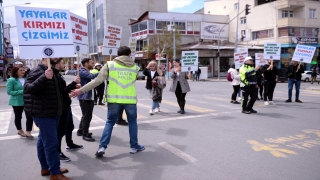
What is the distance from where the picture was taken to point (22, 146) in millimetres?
5887

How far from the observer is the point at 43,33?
4.29m

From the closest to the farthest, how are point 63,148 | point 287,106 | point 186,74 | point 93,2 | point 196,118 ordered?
point 63,148, point 196,118, point 186,74, point 287,106, point 93,2

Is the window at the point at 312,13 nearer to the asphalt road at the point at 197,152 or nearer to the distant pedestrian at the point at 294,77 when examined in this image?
the distant pedestrian at the point at 294,77

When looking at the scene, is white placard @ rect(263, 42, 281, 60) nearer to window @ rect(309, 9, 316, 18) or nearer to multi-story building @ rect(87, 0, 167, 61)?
window @ rect(309, 9, 316, 18)

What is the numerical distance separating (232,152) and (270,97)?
23.2ft

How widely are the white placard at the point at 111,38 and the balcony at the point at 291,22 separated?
112ft

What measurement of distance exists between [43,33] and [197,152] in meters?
3.34

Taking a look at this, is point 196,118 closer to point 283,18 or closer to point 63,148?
point 63,148

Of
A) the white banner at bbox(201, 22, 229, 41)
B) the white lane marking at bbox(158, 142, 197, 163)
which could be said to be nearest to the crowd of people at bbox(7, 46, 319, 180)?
the white lane marking at bbox(158, 142, 197, 163)

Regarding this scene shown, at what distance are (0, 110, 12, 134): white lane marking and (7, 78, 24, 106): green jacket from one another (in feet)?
4.61

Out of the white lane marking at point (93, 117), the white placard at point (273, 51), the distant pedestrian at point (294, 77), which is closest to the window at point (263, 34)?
the distant pedestrian at point (294, 77)

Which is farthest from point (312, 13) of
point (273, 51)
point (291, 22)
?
point (273, 51)

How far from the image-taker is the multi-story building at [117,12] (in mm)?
64125

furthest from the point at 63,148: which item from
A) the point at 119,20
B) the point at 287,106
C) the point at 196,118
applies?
the point at 119,20
